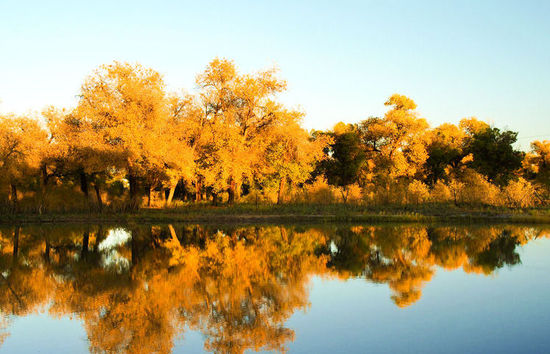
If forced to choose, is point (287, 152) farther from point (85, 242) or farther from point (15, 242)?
point (15, 242)

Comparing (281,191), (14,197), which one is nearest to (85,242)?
(14,197)

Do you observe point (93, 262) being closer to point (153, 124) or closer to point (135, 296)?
point (135, 296)

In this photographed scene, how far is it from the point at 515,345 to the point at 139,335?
23.0 ft

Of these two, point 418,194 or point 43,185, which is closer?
point 418,194

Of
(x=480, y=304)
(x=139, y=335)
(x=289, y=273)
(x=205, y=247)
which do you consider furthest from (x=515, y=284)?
(x=205, y=247)

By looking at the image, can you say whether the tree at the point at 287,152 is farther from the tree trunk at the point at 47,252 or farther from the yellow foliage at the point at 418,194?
the tree trunk at the point at 47,252

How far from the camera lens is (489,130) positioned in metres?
56.0

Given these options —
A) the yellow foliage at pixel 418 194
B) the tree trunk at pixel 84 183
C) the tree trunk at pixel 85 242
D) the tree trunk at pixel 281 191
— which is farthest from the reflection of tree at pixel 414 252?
the tree trunk at pixel 84 183

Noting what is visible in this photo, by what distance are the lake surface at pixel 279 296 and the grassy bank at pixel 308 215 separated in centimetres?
839

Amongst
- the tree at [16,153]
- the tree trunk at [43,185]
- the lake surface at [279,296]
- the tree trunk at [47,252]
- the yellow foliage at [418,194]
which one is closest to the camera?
the lake surface at [279,296]

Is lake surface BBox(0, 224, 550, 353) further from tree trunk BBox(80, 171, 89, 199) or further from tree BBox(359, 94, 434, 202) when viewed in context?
tree BBox(359, 94, 434, 202)

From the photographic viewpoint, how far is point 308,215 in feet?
110

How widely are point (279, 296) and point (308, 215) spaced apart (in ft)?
69.3

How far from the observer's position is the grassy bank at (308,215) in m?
31.1
